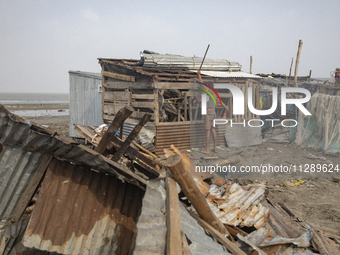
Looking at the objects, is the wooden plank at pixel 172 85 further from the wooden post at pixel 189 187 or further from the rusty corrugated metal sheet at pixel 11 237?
the wooden post at pixel 189 187

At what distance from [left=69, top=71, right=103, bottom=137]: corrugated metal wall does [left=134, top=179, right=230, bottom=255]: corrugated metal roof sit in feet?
42.5

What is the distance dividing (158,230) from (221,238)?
87cm

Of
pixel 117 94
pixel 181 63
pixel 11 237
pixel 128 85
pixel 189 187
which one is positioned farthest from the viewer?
pixel 117 94

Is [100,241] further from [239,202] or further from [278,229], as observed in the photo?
[278,229]

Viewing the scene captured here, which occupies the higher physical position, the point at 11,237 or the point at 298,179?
the point at 11,237

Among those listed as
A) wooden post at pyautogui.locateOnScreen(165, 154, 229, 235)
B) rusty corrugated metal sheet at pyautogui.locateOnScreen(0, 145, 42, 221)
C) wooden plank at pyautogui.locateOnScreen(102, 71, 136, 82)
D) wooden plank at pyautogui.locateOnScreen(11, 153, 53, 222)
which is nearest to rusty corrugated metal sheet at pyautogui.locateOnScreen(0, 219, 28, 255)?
rusty corrugated metal sheet at pyautogui.locateOnScreen(0, 145, 42, 221)

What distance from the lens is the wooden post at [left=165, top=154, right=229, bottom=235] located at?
2.15 metres

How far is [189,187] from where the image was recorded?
2.33 metres

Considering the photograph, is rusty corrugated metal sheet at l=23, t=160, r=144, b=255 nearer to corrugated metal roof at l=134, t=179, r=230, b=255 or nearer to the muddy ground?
corrugated metal roof at l=134, t=179, r=230, b=255

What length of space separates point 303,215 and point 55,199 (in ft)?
18.5

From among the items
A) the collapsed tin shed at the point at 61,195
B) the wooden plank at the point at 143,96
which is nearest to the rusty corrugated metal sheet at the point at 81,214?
the collapsed tin shed at the point at 61,195

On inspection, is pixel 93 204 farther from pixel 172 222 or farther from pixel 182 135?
pixel 182 135

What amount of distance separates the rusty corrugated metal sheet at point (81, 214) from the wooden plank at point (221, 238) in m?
0.97

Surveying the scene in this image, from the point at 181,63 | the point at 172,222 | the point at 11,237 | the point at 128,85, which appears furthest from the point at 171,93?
the point at 172,222
